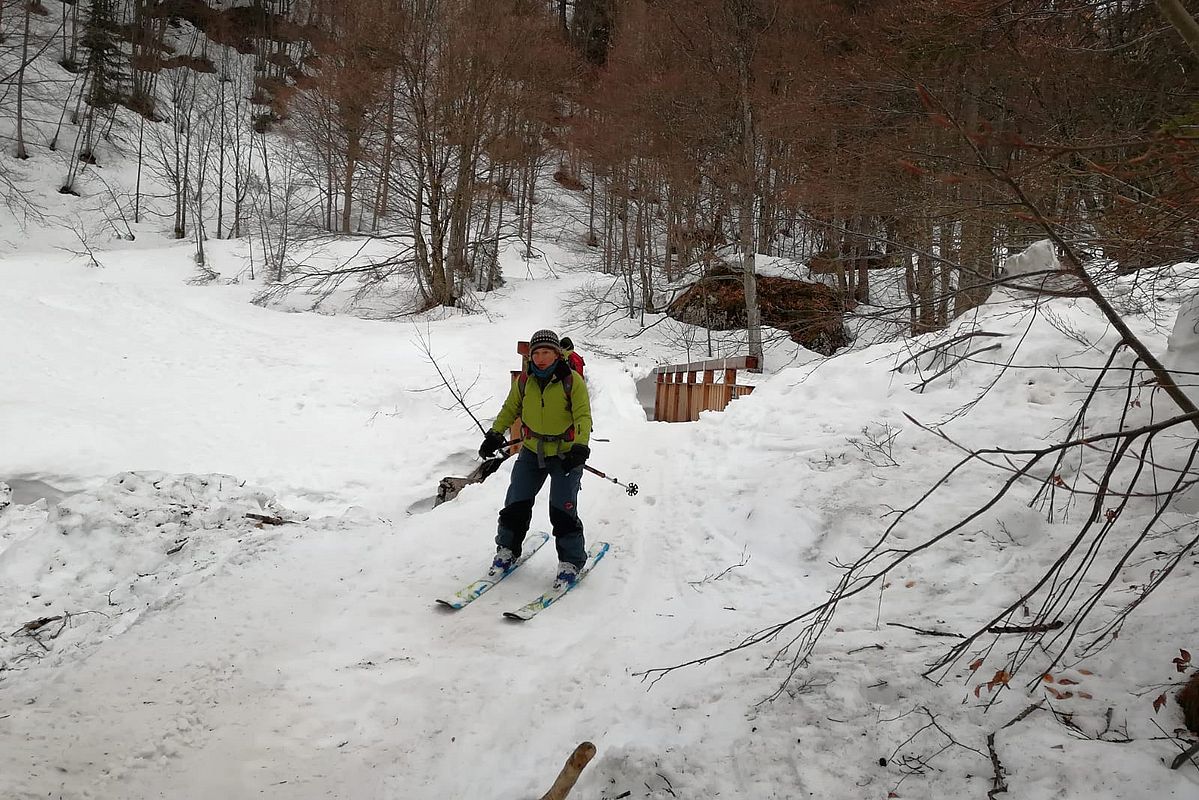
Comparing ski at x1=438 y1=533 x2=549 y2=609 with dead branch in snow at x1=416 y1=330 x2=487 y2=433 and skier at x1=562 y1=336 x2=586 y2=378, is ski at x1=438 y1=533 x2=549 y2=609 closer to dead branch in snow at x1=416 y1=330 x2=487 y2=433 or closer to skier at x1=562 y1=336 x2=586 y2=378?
skier at x1=562 y1=336 x2=586 y2=378

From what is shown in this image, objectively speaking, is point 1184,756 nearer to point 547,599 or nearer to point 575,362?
point 547,599

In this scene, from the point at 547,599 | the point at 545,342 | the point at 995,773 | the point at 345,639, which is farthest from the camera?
the point at 545,342

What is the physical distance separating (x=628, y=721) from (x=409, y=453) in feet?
22.3

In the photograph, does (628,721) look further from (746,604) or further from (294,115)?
(294,115)

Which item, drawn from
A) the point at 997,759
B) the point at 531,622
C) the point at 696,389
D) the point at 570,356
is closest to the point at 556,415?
the point at 570,356

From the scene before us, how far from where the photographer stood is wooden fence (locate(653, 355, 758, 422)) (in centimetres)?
1135

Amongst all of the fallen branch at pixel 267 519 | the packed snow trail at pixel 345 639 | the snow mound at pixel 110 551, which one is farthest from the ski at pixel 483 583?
the fallen branch at pixel 267 519

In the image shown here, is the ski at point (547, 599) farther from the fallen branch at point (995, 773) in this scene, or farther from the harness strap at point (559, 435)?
the fallen branch at point (995, 773)

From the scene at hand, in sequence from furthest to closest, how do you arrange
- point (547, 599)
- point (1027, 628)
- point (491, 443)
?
point (491, 443), point (547, 599), point (1027, 628)

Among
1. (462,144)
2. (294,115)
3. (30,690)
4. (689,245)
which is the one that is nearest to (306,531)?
(30,690)

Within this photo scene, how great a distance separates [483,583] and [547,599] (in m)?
→ 0.51

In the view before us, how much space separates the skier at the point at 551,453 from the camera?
15.9 feet

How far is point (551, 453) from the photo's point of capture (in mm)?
4902

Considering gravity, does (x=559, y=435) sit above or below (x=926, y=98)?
below
